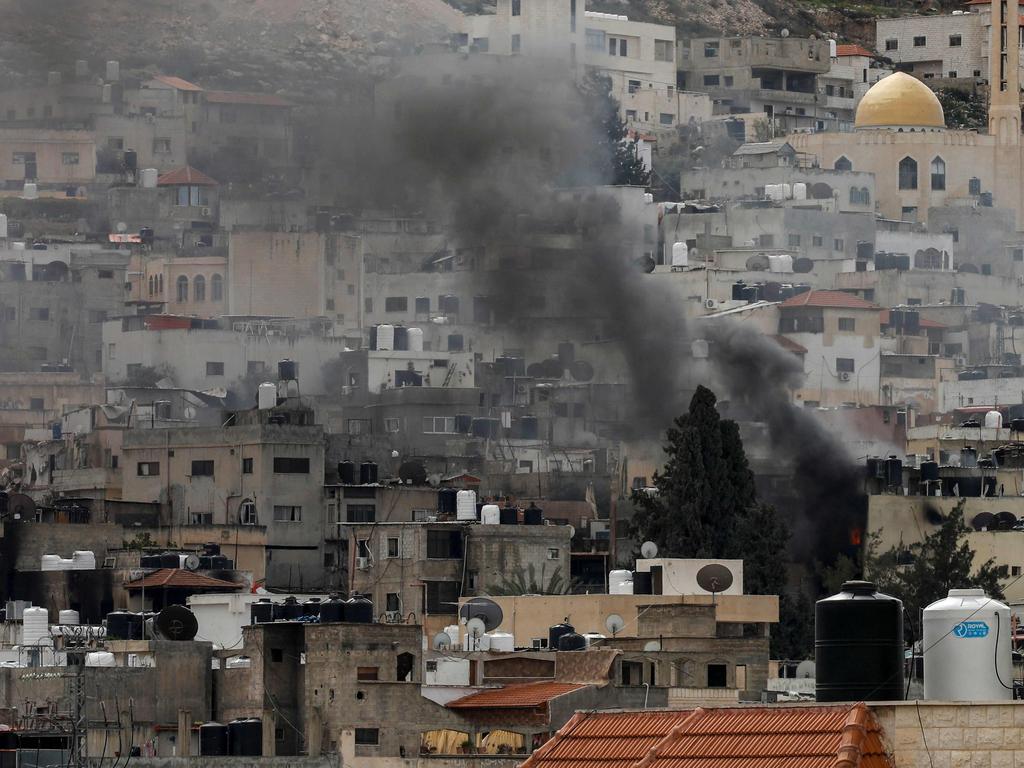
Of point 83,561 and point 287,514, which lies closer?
point 83,561

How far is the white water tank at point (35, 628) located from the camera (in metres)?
58.2

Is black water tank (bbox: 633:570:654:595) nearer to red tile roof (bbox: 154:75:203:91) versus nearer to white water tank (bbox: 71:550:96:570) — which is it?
white water tank (bbox: 71:550:96:570)

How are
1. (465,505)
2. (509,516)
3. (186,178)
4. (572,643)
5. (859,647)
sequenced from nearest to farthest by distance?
(859,647)
(572,643)
(465,505)
(509,516)
(186,178)

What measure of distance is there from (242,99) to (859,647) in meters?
122


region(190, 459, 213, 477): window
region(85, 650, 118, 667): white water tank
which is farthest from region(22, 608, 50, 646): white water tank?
region(190, 459, 213, 477): window

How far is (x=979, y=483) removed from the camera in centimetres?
8194

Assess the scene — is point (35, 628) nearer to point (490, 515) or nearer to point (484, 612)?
point (484, 612)

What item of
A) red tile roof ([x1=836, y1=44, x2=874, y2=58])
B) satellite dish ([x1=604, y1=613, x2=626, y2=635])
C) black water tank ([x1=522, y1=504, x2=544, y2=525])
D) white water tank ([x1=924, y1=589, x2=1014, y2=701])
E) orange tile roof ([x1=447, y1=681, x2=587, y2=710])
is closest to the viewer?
white water tank ([x1=924, y1=589, x2=1014, y2=701])

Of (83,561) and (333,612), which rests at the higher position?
(333,612)

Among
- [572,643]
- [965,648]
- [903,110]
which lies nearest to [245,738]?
[572,643]

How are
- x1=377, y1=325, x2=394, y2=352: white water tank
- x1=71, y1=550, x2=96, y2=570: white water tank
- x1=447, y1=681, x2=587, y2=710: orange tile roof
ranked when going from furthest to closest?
x1=377, y1=325, x2=394, y2=352: white water tank, x1=71, y1=550, x2=96, y2=570: white water tank, x1=447, y1=681, x2=587, y2=710: orange tile roof

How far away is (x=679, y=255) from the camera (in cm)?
12050

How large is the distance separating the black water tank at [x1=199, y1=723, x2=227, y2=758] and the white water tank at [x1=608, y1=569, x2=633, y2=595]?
15.6 m

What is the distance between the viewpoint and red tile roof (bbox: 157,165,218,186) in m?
131
